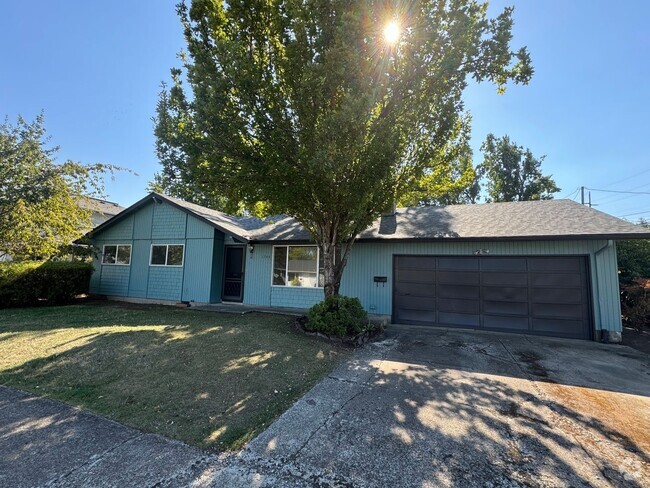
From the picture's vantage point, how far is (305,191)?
7.16 m

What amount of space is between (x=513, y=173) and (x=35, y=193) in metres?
27.7

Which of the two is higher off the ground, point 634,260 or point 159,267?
point 634,260

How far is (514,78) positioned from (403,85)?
296 centimetres

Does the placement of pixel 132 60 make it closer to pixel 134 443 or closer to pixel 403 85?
pixel 403 85

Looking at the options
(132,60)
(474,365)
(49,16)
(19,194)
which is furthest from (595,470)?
(19,194)

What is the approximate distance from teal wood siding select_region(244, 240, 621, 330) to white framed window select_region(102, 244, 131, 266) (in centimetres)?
608

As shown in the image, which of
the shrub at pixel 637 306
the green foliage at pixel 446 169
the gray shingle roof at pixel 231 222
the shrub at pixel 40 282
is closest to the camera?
the green foliage at pixel 446 169

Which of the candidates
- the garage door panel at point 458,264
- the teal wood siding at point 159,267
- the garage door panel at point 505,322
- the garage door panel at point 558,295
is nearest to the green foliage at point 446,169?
the garage door panel at point 458,264

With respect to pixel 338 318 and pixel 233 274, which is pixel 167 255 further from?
pixel 338 318

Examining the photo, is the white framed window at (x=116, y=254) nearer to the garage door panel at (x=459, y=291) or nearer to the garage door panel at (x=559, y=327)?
the garage door panel at (x=459, y=291)

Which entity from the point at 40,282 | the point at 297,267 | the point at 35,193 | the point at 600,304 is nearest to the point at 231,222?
the point at 297,267

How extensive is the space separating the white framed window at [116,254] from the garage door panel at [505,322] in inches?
554

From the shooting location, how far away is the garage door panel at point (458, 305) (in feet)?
28.7

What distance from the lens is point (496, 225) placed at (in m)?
9.05
